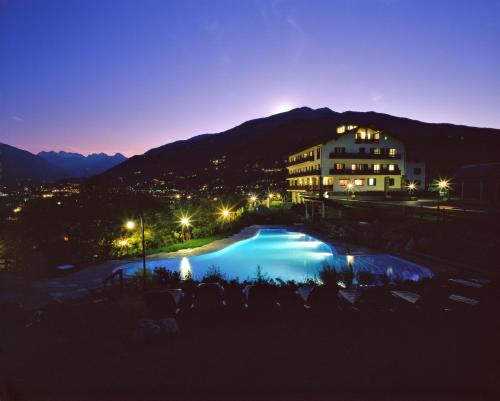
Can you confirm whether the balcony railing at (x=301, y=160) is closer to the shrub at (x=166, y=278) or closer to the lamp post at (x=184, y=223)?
the lamp post at (x=184, y=223)

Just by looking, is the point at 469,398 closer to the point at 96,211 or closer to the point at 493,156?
the point at 96,211

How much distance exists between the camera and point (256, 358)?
21.0 ft

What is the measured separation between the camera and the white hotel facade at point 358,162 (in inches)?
1823

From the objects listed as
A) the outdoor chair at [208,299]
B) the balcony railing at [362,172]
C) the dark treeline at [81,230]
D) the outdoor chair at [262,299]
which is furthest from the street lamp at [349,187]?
the outdoor chair at [208,299]

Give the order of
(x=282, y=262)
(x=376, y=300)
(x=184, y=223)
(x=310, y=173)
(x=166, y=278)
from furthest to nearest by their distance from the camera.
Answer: (x=310, y=173) < (x=184, y=223) < (x=282, y=262) < (x=166, y=278) < (x=376, y=300)

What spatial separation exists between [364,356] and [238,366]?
8.15ft

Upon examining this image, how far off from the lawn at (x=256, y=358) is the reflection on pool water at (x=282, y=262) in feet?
19.4

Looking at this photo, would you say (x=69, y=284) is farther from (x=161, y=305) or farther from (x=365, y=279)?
(x=365, y=279)

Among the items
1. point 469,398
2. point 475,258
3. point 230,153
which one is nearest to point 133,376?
point 469,398

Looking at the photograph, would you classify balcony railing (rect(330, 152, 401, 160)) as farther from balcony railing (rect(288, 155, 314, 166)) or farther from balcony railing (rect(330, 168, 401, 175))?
balcony railing (rect(288, 155, 314, 166))

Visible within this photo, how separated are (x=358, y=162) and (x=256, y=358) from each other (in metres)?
44.8

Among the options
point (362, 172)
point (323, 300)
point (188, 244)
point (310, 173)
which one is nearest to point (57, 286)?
point (188, 244)

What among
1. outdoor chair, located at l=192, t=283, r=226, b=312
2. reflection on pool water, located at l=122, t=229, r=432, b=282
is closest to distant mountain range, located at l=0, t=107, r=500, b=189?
reflection on pool water, located at l=122, t=229, r=432, b=282

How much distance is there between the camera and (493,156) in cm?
8300
